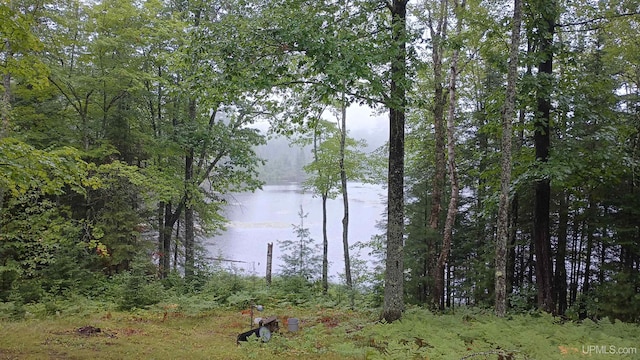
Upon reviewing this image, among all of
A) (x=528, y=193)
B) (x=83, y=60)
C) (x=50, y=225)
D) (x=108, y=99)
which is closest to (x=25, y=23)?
(x=50, y=225)

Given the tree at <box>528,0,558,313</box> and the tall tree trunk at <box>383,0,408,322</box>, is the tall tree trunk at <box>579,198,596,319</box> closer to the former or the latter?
the tree at <box>528,0,558,313</box>

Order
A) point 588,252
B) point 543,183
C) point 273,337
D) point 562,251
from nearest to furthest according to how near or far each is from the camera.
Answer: point 273,337, point 543,183, point 562,251, point 588,252

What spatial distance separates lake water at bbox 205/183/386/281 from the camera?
100.0 feet

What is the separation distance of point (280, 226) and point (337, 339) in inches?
1306

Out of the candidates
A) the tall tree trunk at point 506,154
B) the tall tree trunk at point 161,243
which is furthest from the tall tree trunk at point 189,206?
the tall tree trunk at point 506,154

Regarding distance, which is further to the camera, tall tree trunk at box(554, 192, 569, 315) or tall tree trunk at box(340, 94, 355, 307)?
tall tree trunk at box(340, 94, 355, 307)

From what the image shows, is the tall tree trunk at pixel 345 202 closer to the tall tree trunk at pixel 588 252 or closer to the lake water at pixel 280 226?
the tall tree trunk at pixel 588 252

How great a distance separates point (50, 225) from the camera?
11117 mm

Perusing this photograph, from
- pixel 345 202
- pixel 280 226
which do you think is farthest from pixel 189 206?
pixel 280 226

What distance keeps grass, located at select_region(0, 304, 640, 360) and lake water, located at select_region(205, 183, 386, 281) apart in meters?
17.8

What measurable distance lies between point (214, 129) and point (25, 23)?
8792 mm

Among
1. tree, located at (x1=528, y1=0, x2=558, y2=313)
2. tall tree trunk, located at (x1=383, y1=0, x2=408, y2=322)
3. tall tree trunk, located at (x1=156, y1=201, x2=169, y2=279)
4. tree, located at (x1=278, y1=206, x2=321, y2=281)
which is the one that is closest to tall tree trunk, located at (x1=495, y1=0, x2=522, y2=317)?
tree, located at (x1=528, y1=0, x2=558, y2=313)

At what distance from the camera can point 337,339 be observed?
23.0 feet

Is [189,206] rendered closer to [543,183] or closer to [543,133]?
[543,183]
